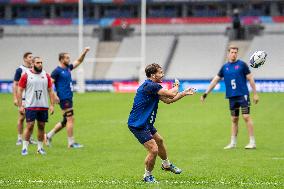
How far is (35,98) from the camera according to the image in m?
16.8

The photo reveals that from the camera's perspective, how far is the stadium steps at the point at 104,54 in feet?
200

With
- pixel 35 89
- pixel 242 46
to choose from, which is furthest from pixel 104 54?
pixel 35 89

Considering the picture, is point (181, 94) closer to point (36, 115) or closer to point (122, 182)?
point (122, 182)

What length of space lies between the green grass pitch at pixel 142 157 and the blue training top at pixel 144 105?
0.96 m

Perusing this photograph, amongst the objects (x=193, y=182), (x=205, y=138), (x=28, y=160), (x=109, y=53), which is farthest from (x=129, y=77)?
(x=193, y=182)

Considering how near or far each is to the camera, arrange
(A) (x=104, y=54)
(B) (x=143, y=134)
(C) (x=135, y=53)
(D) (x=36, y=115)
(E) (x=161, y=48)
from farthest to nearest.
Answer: (E) (x=161, y=48) < (A) (x=104, y=54) < (C) (x=135, y=53) < (D) (x=36, y=115) < (B) (x=143, y=134)

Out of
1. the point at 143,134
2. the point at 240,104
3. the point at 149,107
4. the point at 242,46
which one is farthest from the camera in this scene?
the point at 242,46

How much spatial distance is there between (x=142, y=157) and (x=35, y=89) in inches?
110

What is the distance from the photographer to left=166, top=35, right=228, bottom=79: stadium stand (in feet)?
197

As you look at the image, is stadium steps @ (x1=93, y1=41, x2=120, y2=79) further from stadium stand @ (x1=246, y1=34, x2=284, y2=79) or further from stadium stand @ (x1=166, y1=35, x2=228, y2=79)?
stadium stand @ (x1=246, y1=34, x2=284, y2=79)

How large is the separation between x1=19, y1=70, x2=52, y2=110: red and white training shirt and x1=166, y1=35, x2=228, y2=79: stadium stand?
140 feet

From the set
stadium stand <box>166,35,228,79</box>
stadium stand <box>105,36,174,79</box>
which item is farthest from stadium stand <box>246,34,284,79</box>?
stadium stand <box>105,36,174,79</box>

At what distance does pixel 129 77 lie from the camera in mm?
59656

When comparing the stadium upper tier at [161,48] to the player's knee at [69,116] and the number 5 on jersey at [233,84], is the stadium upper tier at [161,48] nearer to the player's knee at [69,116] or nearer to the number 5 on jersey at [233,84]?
the player's knee at [69,116]
